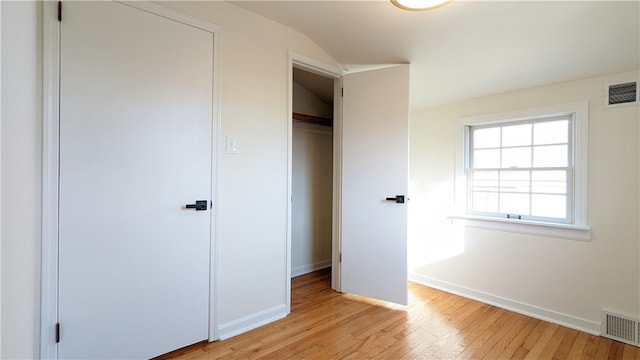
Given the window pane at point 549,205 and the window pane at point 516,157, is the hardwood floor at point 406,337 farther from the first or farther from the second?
the window pane at point 516,157

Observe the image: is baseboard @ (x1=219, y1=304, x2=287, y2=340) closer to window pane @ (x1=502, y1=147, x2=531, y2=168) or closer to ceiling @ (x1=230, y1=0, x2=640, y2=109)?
ceiling @ (x1=230, y1=0, x2=640, y2=109)

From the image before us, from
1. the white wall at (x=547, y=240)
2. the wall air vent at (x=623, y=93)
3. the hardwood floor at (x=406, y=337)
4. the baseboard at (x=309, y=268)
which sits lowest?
the hardwood floor at (x=406, y=337)

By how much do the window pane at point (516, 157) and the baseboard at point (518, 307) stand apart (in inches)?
49.7

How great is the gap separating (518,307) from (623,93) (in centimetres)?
193

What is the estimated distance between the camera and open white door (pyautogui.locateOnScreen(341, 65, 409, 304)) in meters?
2.65

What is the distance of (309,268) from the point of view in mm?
3752

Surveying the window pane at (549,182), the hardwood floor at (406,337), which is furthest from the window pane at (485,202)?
the hardwood floor at (406,337)

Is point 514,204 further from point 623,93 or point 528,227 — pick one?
point 623,93

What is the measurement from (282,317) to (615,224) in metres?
2.70

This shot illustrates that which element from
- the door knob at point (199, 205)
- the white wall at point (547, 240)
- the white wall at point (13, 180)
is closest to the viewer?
the white wall at point (13, 180)

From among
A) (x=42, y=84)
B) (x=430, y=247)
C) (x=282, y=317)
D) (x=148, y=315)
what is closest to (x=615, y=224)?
(x=430, y=247)

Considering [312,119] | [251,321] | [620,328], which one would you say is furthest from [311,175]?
[620,328]

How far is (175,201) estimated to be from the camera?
1.88 metres

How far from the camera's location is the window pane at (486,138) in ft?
9.84
